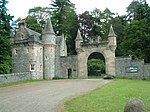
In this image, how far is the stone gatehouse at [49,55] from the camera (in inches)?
1538

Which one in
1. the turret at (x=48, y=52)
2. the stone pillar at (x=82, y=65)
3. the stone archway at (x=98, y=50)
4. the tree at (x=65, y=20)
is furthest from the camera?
the tree at (x=65, y=20)

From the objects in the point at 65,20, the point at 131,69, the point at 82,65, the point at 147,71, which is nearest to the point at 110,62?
the point at 131,69

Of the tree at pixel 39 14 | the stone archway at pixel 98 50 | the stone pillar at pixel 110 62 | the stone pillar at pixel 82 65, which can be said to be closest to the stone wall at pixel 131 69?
the stone pillar at pixel 110 62

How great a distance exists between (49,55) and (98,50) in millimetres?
8481

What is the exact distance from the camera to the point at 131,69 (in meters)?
37.8

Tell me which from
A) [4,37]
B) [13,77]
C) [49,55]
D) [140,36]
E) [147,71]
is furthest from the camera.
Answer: [140,36]

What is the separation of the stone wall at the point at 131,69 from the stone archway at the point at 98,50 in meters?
1.00

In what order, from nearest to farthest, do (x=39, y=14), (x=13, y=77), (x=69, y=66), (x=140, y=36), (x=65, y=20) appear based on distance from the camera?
(x=13, y=77), (x=69, y=66), (x=140, y=36), (x=65, y=20), (x=39, y=14)

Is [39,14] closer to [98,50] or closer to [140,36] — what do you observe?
[98,50]

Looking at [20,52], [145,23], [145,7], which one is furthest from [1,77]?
[145,7]

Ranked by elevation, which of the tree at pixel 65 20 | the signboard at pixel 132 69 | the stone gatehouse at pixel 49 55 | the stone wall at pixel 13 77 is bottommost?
the stone wall at pixel 13 77

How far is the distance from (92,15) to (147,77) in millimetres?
30295

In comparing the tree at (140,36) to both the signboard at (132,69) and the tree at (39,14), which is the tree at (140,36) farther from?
the tree at (39,14)

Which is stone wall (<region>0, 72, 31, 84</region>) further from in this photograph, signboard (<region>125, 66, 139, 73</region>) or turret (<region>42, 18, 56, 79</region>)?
signboard (<region>125, 66, 139, 73</region>)
